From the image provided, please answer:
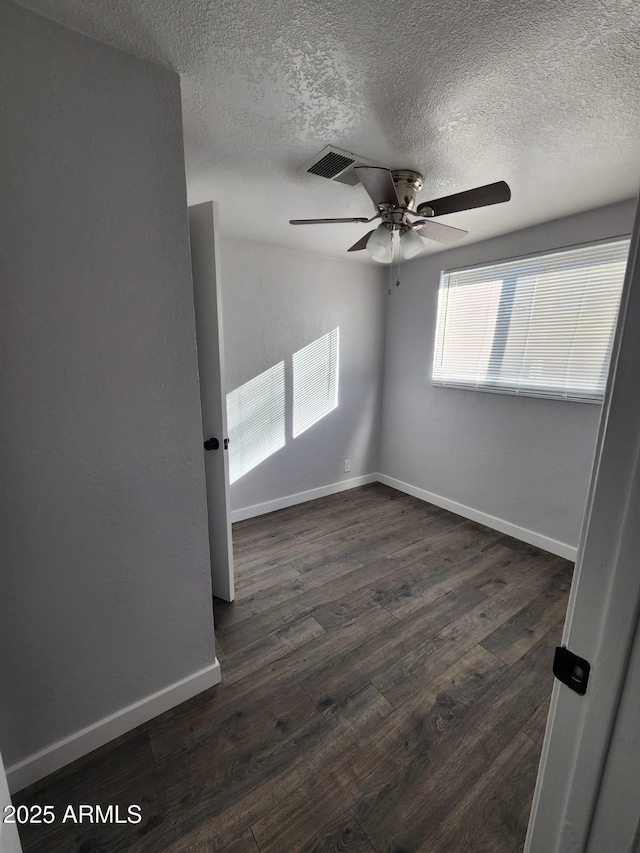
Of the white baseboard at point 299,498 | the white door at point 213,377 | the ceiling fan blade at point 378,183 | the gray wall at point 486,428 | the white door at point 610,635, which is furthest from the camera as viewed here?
the white baseboard at point 299,498

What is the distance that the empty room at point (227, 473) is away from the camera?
92 cm

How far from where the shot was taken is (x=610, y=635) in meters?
0.53

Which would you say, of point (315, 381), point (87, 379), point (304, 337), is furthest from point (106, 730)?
point (304, 337)

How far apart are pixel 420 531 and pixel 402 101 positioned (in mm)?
2807

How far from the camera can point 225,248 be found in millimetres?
2691

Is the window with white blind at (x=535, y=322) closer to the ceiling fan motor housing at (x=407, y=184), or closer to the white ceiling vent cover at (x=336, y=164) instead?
the ceiling fan motor housing at (x=407, y=184)

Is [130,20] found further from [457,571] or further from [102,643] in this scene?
[457,571]

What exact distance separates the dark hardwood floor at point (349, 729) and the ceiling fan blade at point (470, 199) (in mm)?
2194

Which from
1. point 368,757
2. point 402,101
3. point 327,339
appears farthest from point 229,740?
point 327,339

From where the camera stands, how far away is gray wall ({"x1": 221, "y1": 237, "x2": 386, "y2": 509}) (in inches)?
113

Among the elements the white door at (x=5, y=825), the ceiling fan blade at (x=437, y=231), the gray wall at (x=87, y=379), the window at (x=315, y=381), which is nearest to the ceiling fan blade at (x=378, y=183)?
the ceiling fan blade at (x=437, y=231)

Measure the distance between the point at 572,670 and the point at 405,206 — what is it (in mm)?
1909

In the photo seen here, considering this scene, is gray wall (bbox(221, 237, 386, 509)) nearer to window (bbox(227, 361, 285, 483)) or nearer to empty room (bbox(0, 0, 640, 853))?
window (bbox(227, 361, 285, 483))

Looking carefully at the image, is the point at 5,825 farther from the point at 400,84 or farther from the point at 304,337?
the point at 304,337
